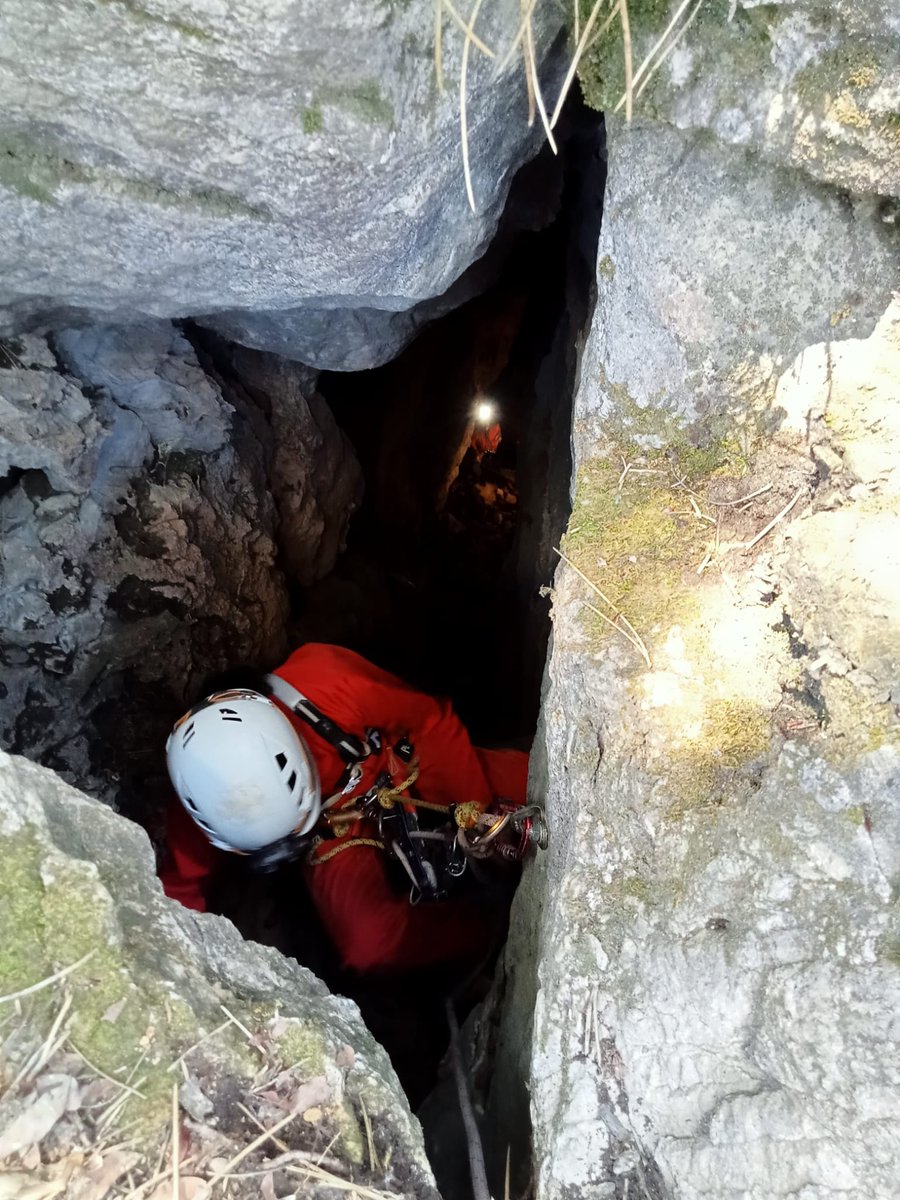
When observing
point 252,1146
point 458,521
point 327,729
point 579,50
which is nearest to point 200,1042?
point 252,1146

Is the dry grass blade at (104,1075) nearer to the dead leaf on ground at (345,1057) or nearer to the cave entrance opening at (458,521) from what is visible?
the dead leaf on ground at (345,1057)

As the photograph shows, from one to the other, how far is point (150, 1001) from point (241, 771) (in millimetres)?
1587

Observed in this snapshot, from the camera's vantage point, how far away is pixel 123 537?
11.3 feet

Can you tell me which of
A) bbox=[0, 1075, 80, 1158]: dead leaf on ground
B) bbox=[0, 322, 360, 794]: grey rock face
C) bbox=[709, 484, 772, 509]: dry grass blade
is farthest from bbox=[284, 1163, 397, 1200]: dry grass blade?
bbox=[0, 322, 360, 794]: grey rock face

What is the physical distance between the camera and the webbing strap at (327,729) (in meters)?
3.51

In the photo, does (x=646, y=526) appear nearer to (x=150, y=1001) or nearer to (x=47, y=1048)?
(x=150, y=1001)

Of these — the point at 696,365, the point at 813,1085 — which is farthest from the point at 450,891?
the point at 696,365

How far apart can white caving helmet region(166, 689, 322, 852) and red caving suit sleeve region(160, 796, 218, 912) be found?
1.57 feet

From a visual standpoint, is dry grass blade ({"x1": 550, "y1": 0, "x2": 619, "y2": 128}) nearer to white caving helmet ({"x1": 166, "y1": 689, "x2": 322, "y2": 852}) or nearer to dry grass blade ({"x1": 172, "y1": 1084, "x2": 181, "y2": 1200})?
dry grass blade ({"x1": 172, "y1": 1084, "x2": 181, "y2": 1200})

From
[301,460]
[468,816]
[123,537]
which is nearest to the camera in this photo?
[468,816]

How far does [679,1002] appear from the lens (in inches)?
69.3

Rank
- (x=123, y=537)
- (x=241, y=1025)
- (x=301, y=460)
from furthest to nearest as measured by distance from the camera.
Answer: (x=301, y=460) → (x=123, y=537) → (x=241, y=1025)

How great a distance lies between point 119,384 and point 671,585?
2.44m

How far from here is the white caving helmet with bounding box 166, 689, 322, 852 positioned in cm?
306
